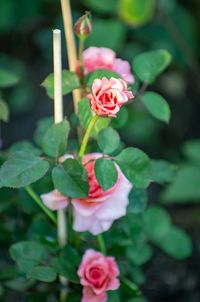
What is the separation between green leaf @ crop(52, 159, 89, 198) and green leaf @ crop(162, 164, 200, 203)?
0.86m

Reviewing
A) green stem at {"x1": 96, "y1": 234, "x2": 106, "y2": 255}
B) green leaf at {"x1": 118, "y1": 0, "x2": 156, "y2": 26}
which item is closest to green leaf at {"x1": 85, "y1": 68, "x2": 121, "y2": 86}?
green stem at {"x1": 96, "y1": 234, "x2": 106, "y2": 255}

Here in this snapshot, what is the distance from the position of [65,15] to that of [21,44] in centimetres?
150

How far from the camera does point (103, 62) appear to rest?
1016mm

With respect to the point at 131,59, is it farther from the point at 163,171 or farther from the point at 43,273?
the point at 43,273

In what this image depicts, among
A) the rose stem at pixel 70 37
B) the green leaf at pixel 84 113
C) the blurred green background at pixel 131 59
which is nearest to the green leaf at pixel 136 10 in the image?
the blurred green background at pixel 131 59

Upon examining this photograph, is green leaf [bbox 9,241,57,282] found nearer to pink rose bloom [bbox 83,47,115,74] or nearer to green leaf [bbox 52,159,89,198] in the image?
green leaf [bbox 52,159,89,198]

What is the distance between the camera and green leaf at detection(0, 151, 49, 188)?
88 cm

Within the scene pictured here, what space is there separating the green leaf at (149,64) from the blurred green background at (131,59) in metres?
0.72

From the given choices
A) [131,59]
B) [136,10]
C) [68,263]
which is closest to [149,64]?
[68,263]

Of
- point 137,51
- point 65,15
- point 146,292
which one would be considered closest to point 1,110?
point 65,15

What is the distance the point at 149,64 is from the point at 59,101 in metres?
0.15

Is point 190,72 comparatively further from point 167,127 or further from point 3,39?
point 3,39

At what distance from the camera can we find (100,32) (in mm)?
2027

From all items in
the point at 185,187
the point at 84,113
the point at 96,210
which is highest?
the point at 84,113
